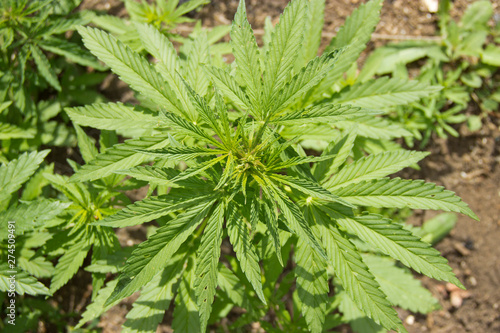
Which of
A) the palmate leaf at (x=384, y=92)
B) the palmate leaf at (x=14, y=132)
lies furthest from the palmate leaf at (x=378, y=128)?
the palmate leaf at (x=14, y=132)

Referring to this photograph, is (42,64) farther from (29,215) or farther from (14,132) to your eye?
(29,215)

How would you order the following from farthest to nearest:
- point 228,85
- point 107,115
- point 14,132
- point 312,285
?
1. point 14,132
2. point 107,115
3. point 312,285
4. point 228,85

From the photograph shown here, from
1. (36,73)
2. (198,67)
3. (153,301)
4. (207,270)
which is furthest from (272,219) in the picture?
(36,73)

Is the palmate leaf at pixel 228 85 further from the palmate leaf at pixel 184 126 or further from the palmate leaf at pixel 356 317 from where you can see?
the palmate leaf at pixel 356 317

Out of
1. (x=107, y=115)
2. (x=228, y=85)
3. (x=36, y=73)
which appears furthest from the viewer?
(x=36, y=73)

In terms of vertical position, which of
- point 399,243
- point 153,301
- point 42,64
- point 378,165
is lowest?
point 153,301

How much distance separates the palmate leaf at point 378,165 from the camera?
193 cm

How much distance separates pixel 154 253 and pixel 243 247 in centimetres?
45

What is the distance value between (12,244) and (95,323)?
1517 mm

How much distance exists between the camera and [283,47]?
175cm

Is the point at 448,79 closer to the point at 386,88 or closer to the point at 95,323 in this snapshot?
the point at 386,88

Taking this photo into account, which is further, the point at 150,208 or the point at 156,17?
the point at 156,17

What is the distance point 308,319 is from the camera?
190 centimetres

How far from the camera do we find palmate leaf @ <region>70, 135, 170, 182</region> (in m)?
1.90
